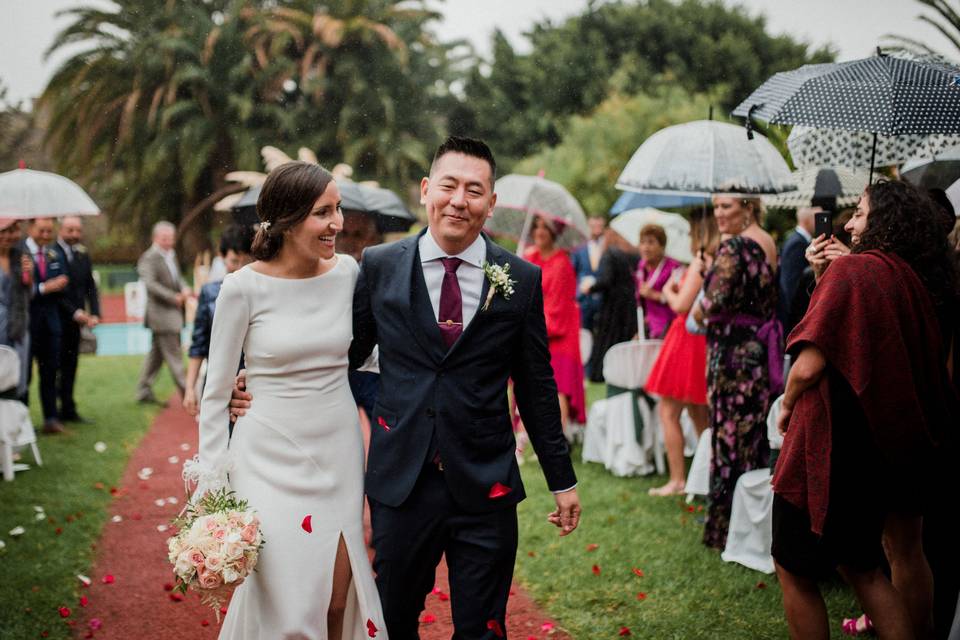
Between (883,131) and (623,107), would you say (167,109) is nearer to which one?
(623,107)

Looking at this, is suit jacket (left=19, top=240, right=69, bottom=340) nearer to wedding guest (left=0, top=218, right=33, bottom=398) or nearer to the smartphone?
wedding guest (left=0, top=218, right=33, bottom=398)

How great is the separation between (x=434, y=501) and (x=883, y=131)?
8.66ft


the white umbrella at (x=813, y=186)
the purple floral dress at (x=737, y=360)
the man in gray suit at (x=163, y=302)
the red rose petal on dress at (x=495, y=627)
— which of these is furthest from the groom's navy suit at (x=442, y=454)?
the man in gray suit at (x=163, y=302)

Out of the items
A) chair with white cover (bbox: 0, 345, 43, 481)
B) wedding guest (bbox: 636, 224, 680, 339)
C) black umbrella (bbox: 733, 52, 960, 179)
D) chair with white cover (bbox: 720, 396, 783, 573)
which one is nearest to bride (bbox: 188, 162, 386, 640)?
black umbrella (bbox: 733, 52, 960, 179)

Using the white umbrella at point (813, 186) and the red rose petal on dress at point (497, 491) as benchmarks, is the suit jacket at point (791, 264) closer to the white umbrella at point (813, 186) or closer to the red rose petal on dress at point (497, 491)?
the white umbrella at point (813, 186)

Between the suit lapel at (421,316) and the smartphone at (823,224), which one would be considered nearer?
the suit lapel at (421,316)

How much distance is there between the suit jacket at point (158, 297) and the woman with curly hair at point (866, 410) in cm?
996

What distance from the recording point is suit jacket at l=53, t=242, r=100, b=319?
10273 millimetres

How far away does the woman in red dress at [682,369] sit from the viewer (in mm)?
6512

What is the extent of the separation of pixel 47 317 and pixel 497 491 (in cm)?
839

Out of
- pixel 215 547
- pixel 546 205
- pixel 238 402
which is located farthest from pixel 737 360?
pixel 215 547

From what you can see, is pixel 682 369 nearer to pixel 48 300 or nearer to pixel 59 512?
pixel 59 512

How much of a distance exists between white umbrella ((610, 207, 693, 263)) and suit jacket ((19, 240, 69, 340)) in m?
6.39

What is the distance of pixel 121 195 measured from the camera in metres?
31.9
